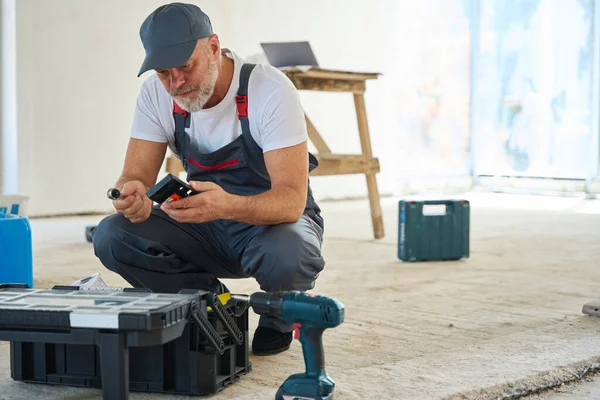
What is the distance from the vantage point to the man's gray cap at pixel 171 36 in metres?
1.97

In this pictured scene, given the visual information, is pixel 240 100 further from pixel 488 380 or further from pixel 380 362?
pixel 488 380

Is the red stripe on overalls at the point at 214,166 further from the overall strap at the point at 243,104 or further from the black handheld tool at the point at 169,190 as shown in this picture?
the black handheld tool at the point at 169,190

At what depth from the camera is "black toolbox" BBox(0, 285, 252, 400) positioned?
1545mm

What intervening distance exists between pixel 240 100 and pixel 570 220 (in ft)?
12.9

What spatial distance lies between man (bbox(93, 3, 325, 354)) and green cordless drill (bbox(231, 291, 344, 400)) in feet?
1.23

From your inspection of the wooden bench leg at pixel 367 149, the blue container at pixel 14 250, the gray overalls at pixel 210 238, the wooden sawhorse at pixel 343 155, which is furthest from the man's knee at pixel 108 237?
the wooden bench leg at pixel 367 149

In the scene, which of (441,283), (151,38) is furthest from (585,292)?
(151,38)

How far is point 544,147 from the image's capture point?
25.6ft

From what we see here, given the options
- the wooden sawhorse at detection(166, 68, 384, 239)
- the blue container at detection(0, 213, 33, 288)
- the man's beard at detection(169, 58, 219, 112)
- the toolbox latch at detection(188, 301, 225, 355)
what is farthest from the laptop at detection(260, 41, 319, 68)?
the toolbox latch at detection(188, 301, 225, 355)

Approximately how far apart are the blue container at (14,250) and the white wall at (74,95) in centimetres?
304

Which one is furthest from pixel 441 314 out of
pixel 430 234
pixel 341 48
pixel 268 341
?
pixel 341 48

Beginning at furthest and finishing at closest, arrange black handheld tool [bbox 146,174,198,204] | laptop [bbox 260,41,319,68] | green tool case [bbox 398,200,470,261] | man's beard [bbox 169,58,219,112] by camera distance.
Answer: laptop [bbox 260,41,319,68] < green tool case [bbox 398,200,470,261] < man's beard [bbox 169,58,219,112] < black handheld tool [bbox 146,174,198,204]

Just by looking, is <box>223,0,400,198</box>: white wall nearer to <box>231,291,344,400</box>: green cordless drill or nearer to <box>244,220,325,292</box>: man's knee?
<box>244,220,325,292</box>: man's knee

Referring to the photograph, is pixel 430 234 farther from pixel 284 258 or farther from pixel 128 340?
pixel 128 340
